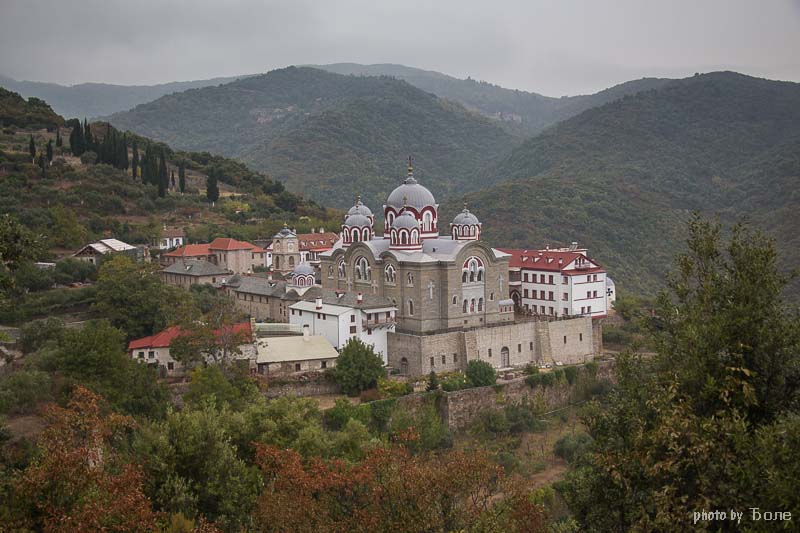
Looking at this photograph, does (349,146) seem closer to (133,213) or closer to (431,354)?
(133,213)

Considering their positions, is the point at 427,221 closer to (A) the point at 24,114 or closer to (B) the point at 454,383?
(B) the point at 454,383

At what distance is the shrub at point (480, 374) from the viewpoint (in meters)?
35.8

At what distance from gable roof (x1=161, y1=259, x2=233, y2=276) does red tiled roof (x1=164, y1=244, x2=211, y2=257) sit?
101 inches

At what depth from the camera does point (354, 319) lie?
37312 mm

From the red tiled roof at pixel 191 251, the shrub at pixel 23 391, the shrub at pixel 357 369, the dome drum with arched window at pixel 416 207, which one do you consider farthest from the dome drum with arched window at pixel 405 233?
the red tiled roof at pixel 191 251

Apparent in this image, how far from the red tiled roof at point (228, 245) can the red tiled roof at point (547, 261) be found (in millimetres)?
19270

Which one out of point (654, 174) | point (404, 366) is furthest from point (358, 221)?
point (654, 174)

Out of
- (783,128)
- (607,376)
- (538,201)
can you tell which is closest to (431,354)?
(607,376)

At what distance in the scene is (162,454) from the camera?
1858 centimetres

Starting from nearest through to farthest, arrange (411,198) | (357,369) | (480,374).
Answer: (357,369) → (480,374) → (411,198)

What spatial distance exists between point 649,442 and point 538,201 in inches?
2551

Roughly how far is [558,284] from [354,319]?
12800 mm

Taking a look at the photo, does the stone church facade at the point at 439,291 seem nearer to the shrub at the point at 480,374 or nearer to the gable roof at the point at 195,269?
the shrub at the point at 480,374

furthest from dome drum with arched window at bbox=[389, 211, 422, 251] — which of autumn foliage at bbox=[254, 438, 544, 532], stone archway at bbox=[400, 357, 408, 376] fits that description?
autumn foliage at bbox=[254, 438, 544, 532]
